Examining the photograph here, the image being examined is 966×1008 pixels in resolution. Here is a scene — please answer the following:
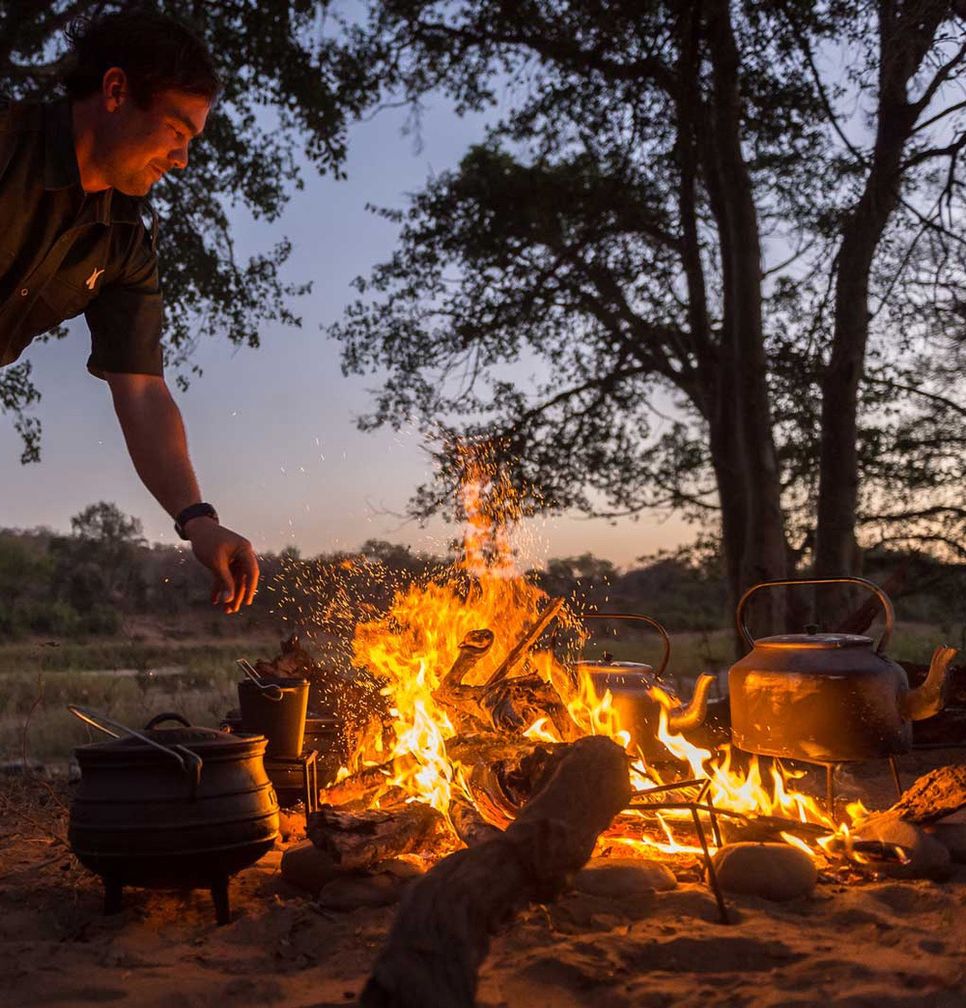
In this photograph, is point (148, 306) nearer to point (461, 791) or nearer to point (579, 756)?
point (579, 756)

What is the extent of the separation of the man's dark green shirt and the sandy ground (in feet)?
5.61

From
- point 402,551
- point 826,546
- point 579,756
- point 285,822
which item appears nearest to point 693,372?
point 826,546

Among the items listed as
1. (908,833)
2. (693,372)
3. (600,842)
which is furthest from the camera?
(693,372)

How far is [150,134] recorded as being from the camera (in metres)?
2.88

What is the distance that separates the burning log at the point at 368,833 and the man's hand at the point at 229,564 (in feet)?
3.85

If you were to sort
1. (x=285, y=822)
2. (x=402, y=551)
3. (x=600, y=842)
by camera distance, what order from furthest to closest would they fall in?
(x=402, y=551) → (x=285, y=822) → (x=600, y=842)

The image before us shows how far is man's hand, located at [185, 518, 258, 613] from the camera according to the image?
2.75 meters

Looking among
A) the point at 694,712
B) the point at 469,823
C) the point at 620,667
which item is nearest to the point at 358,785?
the point at 469,823

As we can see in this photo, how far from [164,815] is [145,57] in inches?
87.0

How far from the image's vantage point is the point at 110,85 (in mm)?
2844

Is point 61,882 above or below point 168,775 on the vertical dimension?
below

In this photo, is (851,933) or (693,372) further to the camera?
(693,372)

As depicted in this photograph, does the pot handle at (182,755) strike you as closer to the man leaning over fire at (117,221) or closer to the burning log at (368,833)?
the burning log at (368,833)

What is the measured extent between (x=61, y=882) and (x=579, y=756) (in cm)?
201
